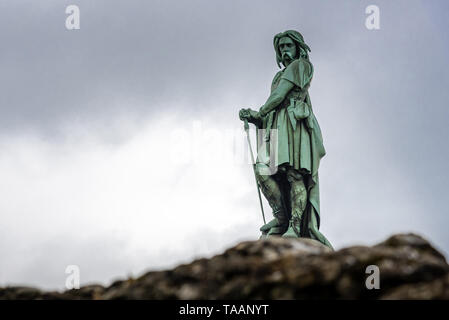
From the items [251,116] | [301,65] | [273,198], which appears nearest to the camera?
[273,198]

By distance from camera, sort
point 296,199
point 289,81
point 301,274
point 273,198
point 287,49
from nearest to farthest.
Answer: point 301,274, point 296,199, point 273,198, point 289,81, point 287,49

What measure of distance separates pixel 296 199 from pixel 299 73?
8.38ft

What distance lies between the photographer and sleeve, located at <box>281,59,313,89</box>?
589 inches

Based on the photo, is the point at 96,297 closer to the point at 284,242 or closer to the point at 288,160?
the point at 284,242

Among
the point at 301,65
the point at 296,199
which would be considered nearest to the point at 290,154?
the point at 296,199

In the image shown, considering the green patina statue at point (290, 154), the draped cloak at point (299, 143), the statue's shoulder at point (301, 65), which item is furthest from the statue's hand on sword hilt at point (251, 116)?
the statue's shoulder at point (301, 65)

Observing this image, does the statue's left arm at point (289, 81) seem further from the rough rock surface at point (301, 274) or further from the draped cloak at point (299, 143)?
the rough rock surface at point (301, 274)

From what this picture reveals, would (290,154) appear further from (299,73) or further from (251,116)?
(299,73)

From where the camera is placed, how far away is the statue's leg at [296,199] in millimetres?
14461

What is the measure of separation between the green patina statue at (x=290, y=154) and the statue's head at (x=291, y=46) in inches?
9.6

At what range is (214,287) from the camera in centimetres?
521

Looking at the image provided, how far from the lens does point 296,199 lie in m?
14.5

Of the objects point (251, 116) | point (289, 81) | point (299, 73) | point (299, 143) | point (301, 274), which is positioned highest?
point (299, 73)
